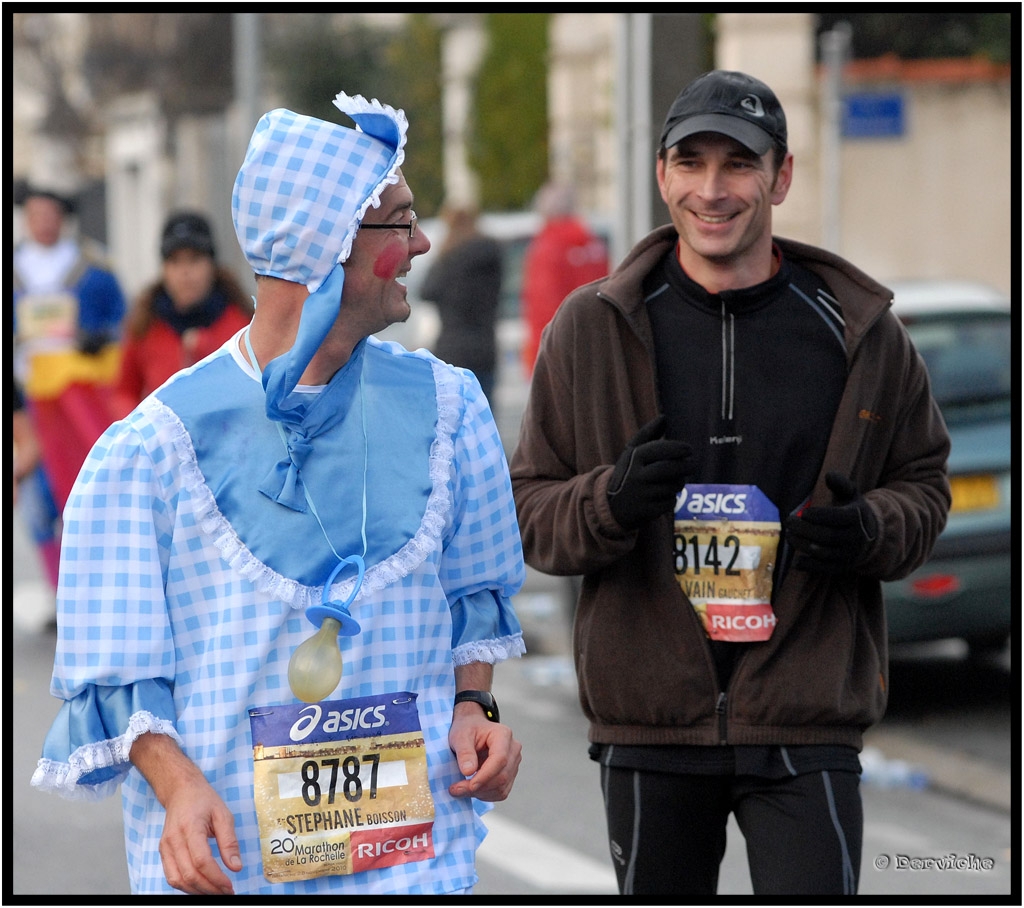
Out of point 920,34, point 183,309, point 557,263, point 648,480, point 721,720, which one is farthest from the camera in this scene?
point 920,34

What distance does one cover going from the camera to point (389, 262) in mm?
2924

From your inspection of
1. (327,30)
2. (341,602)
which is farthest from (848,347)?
(327,30)

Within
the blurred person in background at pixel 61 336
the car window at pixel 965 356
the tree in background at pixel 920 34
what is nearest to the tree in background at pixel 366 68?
the tree in background at pixel 920 34

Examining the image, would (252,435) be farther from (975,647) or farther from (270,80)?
(270,80)

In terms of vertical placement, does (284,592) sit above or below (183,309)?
below

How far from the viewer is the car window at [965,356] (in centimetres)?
788

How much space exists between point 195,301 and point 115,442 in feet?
18.7

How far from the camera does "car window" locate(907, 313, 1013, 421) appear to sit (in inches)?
310

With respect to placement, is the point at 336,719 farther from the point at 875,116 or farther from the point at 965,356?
the point at 875,116

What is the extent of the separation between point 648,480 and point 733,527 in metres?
0.26

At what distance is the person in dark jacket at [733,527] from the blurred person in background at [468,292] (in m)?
9.20

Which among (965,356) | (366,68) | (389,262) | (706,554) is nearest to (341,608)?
(389,262)

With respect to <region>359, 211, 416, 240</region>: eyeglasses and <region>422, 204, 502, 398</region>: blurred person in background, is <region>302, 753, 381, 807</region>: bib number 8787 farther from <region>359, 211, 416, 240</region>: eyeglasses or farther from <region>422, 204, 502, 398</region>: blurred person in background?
<region>422, 204, 502, 398</region>: blurred person in background

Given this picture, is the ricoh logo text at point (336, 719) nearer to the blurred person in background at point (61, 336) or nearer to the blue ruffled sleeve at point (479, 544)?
the blue ruffled sleeve at point (479, 544)
